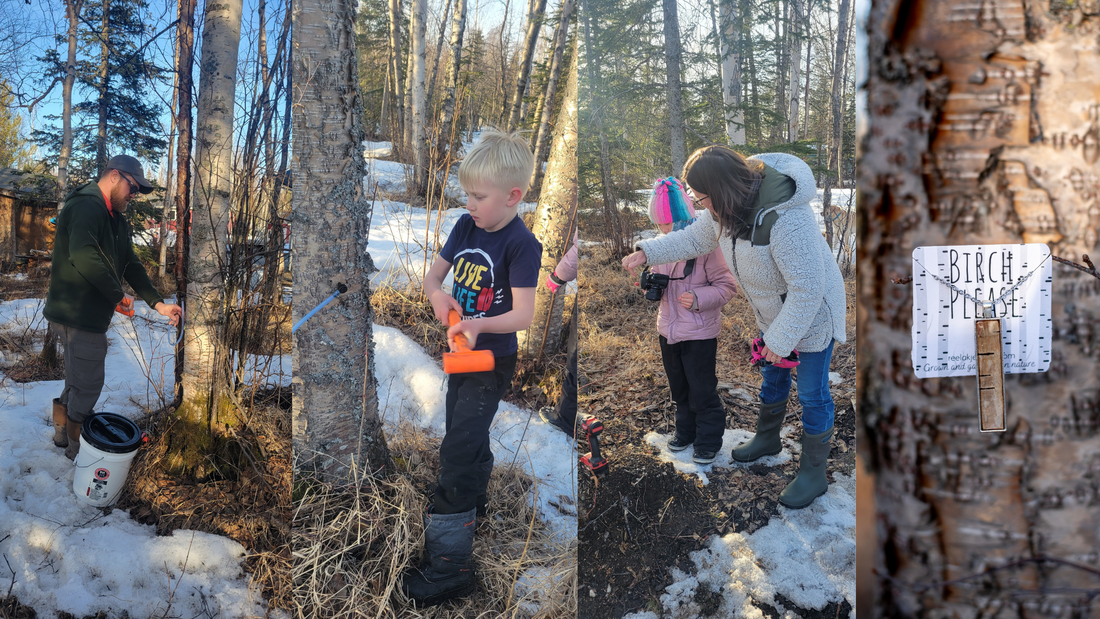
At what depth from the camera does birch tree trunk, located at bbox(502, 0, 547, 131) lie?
1.93 metres

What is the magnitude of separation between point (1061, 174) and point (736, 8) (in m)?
0.91

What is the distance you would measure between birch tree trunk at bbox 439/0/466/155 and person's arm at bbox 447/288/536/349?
0.55 metres

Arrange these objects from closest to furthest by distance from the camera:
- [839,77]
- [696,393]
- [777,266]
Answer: [839,77]
[777,266]
[696,393]

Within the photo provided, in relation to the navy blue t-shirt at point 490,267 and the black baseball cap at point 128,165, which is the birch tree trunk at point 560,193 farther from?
the black baseball cap at point 128,165

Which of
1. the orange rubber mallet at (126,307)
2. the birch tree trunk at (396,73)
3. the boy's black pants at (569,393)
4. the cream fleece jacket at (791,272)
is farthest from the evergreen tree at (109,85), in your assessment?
the cream fleece jacket at (791,272)

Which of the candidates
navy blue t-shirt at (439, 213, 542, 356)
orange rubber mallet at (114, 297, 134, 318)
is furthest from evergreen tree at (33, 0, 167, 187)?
navy blue t-shirt at (439, 213, 542, 356)

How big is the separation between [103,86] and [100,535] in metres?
1.55

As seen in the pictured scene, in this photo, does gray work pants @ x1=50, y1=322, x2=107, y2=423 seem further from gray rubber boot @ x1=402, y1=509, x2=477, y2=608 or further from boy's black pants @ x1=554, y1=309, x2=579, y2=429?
boy's black pants @ x1=554, y1=309, x2=579, y2=429

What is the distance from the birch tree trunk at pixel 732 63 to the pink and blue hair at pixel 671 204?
0.20 metres

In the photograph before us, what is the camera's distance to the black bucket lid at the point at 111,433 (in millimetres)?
1950

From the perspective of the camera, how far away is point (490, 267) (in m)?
1.88

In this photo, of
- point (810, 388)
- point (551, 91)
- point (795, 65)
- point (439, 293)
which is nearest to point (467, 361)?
point (439, 293)

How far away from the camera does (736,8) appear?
1646 mm

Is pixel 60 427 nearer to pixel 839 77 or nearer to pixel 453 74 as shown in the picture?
pixel 453 74
